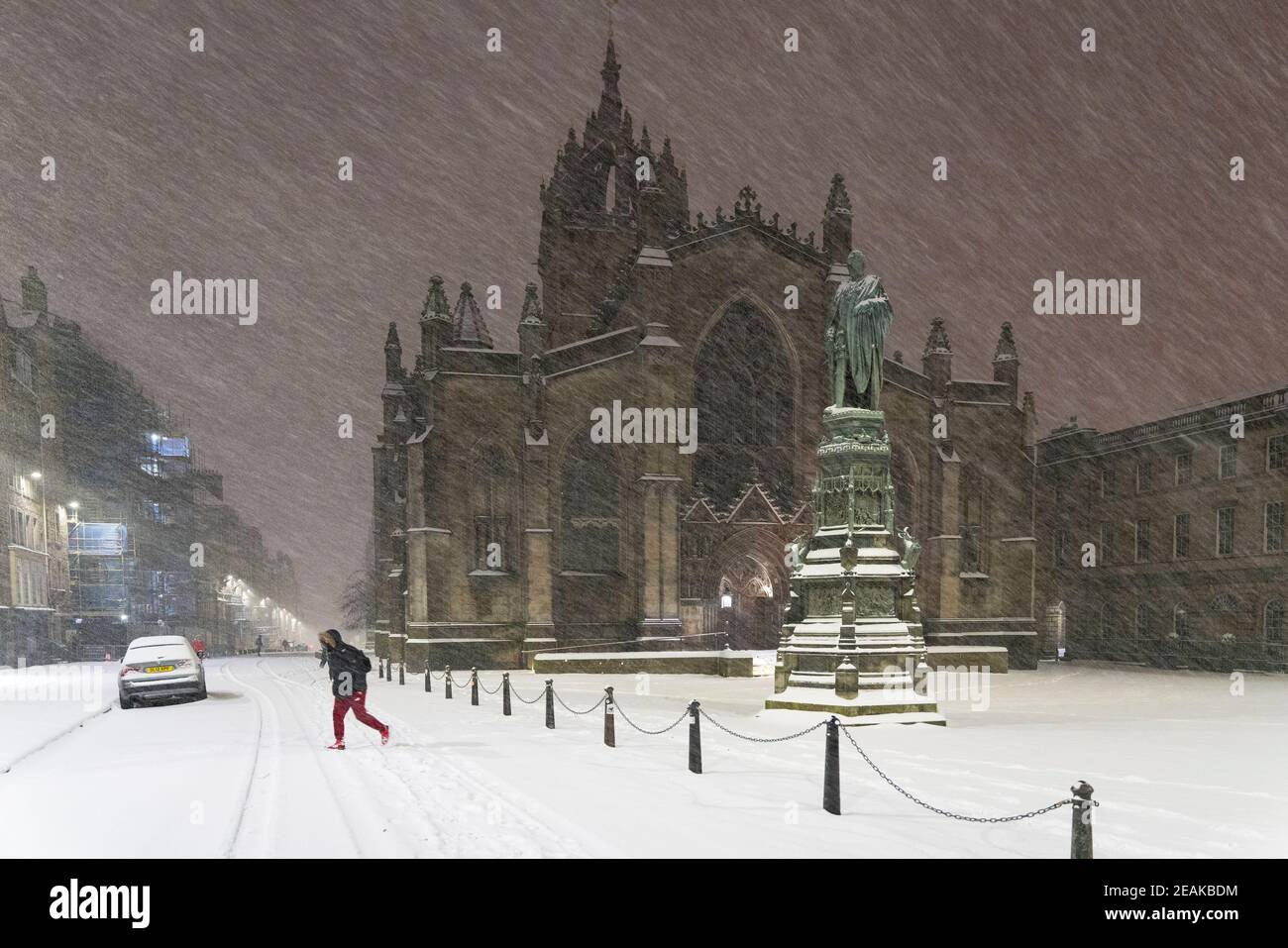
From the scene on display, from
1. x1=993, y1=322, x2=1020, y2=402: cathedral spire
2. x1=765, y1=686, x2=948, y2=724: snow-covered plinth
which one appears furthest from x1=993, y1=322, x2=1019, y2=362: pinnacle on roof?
x1=765, y1=686, x2=948, y2=724: snow-covered plinth

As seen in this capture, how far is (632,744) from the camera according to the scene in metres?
14.3

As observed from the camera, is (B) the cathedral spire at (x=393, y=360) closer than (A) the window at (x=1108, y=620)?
No

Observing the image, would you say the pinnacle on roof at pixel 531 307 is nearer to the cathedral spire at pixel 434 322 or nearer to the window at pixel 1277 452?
the cathedral spire at pixel 434 322

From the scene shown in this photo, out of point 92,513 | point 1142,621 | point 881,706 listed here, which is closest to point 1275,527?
point 1142,621

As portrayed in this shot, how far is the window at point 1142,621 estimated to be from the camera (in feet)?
141

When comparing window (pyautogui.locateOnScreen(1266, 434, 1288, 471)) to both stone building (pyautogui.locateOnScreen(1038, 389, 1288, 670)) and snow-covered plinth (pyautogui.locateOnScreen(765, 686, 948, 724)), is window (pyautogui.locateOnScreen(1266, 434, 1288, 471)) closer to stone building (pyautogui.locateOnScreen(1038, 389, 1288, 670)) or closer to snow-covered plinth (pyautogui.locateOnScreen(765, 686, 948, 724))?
stone building (pyautogui.locateOnScreen(1038, 389, 1288, 670))

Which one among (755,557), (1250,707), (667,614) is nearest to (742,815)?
(1250,707)

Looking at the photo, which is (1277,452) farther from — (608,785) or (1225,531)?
(608,785)

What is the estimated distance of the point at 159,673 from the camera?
2066 cm

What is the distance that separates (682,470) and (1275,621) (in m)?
22.8

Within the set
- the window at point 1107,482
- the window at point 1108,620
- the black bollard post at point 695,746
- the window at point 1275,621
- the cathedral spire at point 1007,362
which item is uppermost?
the cathedral spire at point 1007,362

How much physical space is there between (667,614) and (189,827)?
28251mm

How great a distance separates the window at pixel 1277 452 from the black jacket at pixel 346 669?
119ft

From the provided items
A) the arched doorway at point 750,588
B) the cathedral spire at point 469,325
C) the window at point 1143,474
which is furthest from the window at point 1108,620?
the cathedral spire at point 469,325
